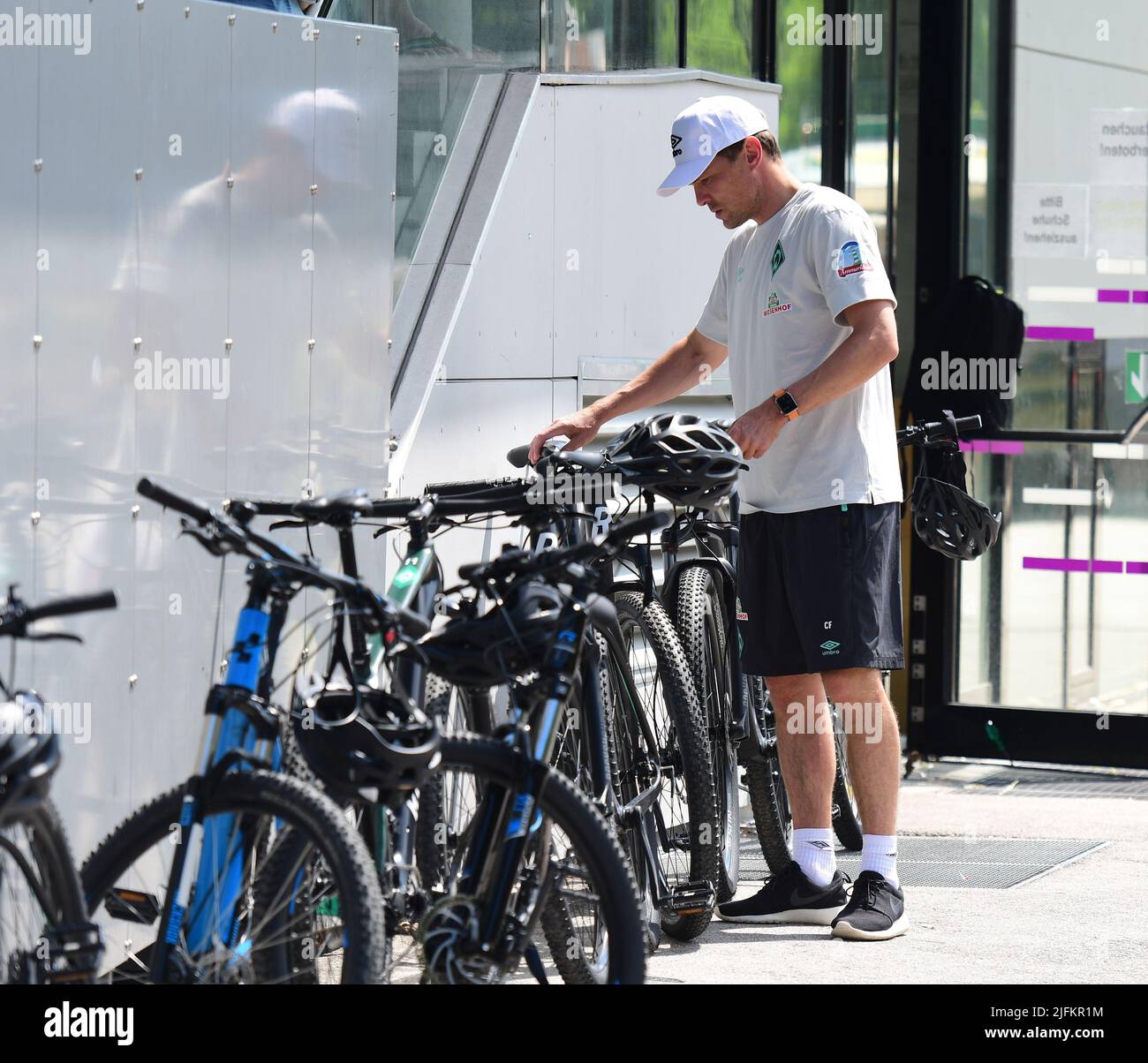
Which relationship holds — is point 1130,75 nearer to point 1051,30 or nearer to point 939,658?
point 1051,30

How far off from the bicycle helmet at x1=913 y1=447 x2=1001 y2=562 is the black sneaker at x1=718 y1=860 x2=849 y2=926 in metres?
1.06

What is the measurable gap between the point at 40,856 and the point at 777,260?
8.13 ft

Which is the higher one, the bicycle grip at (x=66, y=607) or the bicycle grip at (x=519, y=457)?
the bicycle grip at (x=519, y=457)

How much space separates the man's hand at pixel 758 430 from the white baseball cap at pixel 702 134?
58 centimetres

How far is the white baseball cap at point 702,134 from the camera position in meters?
4.40

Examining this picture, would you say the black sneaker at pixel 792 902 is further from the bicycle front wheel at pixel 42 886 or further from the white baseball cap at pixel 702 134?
the bicycle front wheel at pixel 42 886

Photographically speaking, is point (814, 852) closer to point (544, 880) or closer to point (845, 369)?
point (845, 369)

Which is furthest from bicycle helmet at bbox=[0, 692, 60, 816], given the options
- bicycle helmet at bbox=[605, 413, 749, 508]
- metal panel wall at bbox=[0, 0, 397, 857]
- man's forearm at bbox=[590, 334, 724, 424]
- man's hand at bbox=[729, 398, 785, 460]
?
man's forearm at bbox=[590, 334, 724, 424]

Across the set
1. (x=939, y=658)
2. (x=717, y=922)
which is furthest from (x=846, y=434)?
(x=939, y=658)

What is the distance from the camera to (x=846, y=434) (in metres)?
4.52

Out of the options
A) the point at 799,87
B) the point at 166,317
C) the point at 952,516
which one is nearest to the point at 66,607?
the point at 166,317

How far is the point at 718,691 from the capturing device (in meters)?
4.90

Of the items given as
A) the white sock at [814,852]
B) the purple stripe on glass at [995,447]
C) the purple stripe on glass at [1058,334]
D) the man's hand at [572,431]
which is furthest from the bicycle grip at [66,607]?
the purple stripe on glass at [1058,334]

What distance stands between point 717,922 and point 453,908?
73.3 inches
